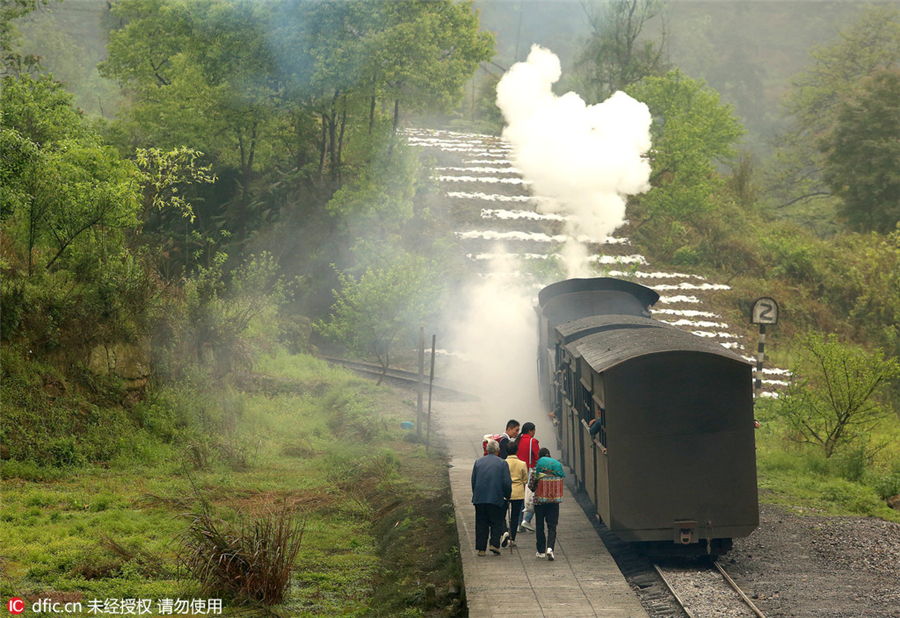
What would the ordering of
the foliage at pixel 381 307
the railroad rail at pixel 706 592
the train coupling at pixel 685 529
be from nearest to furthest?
the railroad rail at pixel 706 592 < the train coupling at pixel 685 529 < the foliage at pixel 381 307

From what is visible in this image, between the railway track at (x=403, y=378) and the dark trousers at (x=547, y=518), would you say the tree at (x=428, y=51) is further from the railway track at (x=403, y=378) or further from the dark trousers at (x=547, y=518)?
the dark trousers at (x=547, y=518)

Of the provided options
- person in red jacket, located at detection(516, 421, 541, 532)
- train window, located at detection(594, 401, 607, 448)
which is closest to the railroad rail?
train window, located at detection(594, 401, 607, 448)

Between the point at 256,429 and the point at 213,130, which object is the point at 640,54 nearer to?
the point at 213,130

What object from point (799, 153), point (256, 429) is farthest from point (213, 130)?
point (799, 153)

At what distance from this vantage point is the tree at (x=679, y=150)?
44344 mm

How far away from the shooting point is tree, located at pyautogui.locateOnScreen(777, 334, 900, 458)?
18.5 meters

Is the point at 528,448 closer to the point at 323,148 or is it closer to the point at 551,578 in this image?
the point at 551,578


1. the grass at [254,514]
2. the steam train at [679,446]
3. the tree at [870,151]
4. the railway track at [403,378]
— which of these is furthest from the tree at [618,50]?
the steam train at [679,446]

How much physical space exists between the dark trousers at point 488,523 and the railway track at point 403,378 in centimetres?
1578

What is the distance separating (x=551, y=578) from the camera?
10914 millimetres

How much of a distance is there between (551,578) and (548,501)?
114 centimetres

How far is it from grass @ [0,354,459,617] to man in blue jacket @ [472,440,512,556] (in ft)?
1.97

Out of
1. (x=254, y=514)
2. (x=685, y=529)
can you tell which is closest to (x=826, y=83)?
(x=685, y=529)

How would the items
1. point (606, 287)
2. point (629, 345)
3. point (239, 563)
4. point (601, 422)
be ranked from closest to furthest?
point (239, 563) < point (601, 422) < point (629, 345) < point (606, 287)
